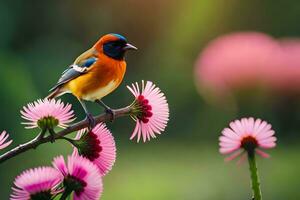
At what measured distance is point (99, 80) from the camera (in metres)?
1.33

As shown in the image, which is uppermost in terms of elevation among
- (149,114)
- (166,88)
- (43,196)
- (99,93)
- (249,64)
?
(166,88)

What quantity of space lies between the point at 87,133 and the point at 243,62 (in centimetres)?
473

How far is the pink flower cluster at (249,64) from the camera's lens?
17.8 ft

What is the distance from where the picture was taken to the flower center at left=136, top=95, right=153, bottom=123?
2.62 ft

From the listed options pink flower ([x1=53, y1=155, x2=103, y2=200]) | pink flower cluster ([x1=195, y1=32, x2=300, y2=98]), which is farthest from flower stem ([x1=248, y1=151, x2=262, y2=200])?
pink flower cluster ([x1=195, y1=32, x2=300, y2=98])

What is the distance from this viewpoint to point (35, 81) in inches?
227

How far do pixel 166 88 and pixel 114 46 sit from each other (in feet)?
18.0

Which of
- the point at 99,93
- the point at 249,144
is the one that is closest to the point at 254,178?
the point at 249,144

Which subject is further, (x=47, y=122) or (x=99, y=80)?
(x=99, y=80)

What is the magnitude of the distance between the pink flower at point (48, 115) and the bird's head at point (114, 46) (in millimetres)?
529

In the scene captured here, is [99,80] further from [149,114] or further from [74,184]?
[74,184]

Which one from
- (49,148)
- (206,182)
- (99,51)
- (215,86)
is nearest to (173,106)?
(215,86)

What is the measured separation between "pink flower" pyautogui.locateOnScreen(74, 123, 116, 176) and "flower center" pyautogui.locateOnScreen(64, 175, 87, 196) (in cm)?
6

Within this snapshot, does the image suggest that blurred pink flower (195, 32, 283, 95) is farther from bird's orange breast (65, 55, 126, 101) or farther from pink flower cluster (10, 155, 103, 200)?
pink flower cluster (10, 155, 103, 200)
